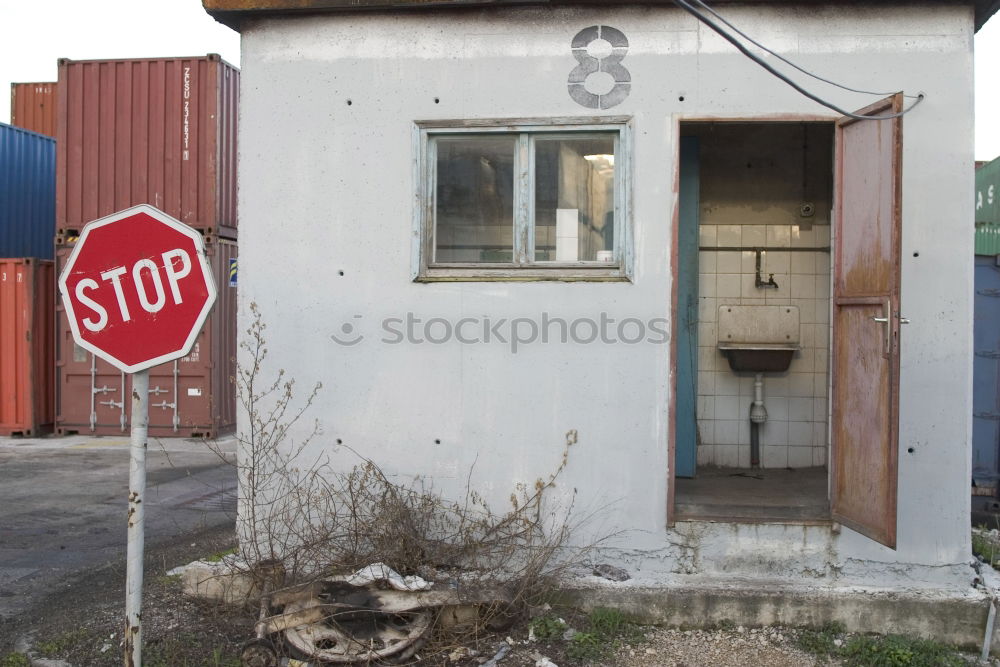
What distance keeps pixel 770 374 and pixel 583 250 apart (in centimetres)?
271

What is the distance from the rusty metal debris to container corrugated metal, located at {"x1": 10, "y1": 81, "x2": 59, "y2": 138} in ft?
53.4

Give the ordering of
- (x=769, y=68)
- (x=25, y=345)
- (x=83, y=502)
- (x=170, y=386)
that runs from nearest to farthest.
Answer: (x=769, y=68), (x=83, y=502), (x=170, y=386), (x=25, y=345)

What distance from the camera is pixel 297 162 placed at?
566 cm

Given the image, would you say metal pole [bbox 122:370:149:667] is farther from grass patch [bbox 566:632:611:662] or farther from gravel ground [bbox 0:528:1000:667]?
grass patch [bbox 566:632:611:662]

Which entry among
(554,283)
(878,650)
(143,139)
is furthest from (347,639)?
(143,139)

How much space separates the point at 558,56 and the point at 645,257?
132cm

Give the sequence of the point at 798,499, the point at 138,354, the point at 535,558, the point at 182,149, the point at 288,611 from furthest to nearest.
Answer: the point at 182,149
the point at 798,499
the point at 535,558
the point at 288,611
the point at 138,354

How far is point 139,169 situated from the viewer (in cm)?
1337

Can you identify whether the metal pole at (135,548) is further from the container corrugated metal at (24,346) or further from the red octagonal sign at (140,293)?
the container corrugated metal at (24,346)

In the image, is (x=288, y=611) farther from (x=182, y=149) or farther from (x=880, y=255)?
(x=182, y=149)

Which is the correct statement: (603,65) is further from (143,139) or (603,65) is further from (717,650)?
(143,139)

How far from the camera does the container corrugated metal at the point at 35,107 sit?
712 inches

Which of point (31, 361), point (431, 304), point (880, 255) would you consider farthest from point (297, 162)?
point (31, 361)

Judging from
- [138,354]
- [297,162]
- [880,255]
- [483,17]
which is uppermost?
[483,17]
